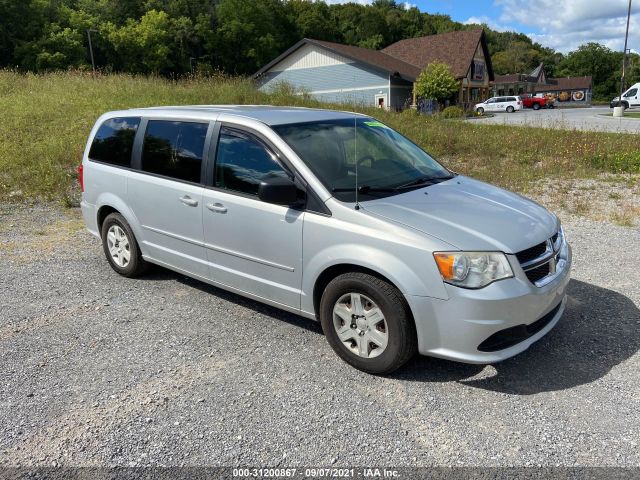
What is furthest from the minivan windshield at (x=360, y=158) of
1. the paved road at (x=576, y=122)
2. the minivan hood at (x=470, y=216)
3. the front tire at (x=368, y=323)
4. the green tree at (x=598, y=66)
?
the green tree at (x=598, y=66)

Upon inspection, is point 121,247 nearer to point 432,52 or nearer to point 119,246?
point 119,246

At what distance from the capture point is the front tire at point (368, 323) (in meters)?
3.18

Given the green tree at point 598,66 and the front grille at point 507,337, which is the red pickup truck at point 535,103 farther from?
the front grille at point 507,337

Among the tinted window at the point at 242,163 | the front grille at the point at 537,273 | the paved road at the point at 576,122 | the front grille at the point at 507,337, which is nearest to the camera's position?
the front grille at the point at 507,337

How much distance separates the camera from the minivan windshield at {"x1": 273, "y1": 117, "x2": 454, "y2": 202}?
372cm

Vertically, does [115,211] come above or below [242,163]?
below

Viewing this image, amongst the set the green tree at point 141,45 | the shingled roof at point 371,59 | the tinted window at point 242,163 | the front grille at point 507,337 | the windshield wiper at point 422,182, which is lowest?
the front grille at point 507,337

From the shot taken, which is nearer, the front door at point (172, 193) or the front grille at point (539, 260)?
the front grille at point (539, 260)

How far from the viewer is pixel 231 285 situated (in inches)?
166

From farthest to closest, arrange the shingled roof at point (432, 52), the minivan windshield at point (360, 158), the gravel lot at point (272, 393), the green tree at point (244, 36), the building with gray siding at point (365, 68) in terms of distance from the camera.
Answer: the green tree at point (244, 36), the shingled roof at point (432, 52), the building with gray siding at point (365, 68), the minivan windshield at point (360, 158), the gravel lot at point (272, 393)

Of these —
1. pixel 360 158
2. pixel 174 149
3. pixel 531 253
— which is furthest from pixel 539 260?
pixel 174 149

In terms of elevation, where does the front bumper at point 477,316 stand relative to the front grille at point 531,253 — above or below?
below

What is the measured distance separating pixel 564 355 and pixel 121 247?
4.34 meters

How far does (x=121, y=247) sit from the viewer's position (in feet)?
17.5
